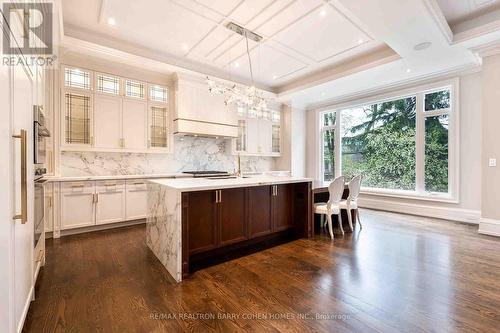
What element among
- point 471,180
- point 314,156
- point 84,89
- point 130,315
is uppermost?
point 84,89

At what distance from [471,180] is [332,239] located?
325 centimetres

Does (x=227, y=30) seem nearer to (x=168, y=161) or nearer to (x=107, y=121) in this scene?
(x=107, y=121)

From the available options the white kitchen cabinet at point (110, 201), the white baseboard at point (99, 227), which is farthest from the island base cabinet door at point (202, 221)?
the white baseboard at point (99, 227)

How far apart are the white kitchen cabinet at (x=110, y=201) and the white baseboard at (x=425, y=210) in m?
5.55

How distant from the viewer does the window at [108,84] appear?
419 centimetres

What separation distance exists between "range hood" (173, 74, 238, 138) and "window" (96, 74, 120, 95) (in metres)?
1.06

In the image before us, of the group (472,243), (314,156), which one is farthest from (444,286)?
(314,156)

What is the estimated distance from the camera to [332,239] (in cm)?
361

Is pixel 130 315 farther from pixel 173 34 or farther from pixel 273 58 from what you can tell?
pixel 273 58

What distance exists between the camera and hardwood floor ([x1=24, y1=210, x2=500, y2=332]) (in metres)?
1.74

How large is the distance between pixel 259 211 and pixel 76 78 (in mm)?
3740

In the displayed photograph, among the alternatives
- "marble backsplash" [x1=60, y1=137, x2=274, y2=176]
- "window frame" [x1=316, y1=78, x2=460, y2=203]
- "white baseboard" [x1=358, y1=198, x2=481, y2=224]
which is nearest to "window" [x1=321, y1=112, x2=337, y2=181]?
"window frame" [x1=316, y1=78, x2=460, y2=203]

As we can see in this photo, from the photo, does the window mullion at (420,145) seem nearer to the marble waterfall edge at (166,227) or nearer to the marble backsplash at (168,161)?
the marble backsplash at (168,161)

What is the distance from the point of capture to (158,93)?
488 cm
